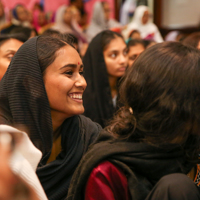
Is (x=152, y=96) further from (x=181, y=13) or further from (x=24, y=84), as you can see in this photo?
(x=181, y=13)

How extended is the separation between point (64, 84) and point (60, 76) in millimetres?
47

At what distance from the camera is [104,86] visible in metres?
2.83

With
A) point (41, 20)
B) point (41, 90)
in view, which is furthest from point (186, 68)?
point (41, 20)

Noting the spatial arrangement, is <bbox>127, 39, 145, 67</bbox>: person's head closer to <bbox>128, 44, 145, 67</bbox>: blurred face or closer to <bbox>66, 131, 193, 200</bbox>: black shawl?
<bbox>128, 44, 145, 67</bbox>: blurred face

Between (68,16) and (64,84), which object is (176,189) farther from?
(68,16)

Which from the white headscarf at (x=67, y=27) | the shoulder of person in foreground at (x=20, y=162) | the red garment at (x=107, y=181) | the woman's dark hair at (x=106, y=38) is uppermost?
the shoulder of person in foreground at (x=20, y=162)

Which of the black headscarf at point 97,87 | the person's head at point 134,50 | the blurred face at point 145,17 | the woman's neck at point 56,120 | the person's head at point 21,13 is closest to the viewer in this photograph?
the woman's neck at point 56,120

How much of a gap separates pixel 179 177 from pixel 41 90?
88 cm

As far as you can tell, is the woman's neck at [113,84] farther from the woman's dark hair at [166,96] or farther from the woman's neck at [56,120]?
the woman's dark hair at [166,96]

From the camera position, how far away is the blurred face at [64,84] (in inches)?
60.1

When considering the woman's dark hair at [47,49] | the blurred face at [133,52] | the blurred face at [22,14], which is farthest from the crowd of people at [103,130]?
the blurred face at [22,14]

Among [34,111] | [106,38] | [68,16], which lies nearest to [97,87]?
[106,38]

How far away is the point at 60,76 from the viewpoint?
1.54 meters

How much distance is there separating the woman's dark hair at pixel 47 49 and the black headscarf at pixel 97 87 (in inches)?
46.7
